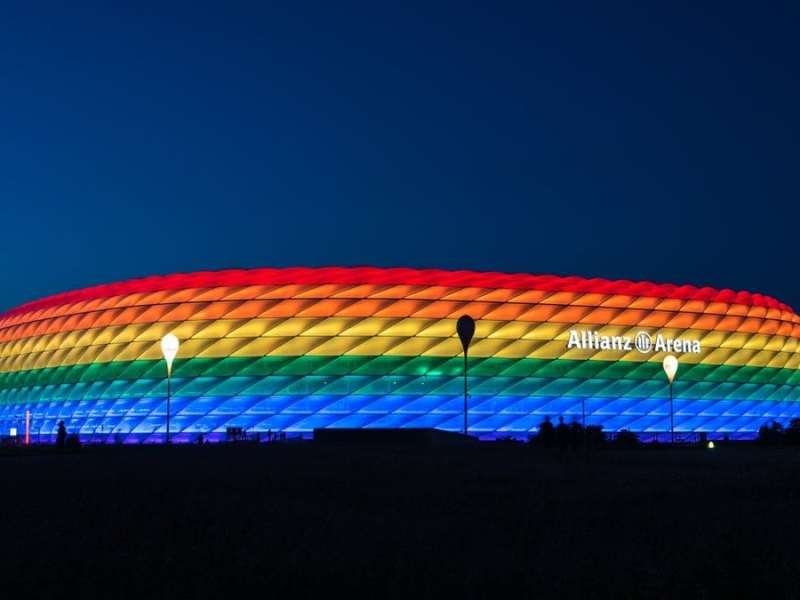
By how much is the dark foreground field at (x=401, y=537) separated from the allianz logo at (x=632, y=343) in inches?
1472

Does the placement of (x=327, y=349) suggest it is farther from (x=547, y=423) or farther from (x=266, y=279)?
(x=547, y=423)

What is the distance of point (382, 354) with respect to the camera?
50.8 metres

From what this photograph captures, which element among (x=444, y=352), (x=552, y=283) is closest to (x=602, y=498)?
(x=444, y=352)

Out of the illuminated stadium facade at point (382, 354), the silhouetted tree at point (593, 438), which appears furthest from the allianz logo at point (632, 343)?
the silhouetted tree at point (593, 438)

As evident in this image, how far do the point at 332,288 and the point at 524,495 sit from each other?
129 ft

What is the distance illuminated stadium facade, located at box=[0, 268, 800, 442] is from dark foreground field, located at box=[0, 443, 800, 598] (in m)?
34.9

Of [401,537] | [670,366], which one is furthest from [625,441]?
[401,537]

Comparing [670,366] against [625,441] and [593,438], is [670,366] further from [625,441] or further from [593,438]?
[593,438]

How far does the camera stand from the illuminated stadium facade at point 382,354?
51000mm

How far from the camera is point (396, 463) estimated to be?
2120 centimetres

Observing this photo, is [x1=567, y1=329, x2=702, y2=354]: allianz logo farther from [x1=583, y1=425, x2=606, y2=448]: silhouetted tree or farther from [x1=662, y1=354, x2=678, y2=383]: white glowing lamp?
[x1=583, y1=425, x2=606, y2=448]: silhouetted tree

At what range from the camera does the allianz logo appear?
176 feet

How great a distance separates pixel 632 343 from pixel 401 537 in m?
47.6

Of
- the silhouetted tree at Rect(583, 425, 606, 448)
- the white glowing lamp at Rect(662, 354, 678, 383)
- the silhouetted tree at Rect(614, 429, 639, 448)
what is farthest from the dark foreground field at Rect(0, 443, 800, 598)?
the white glowing lamp at Rect(662, 354, 678, 383)
